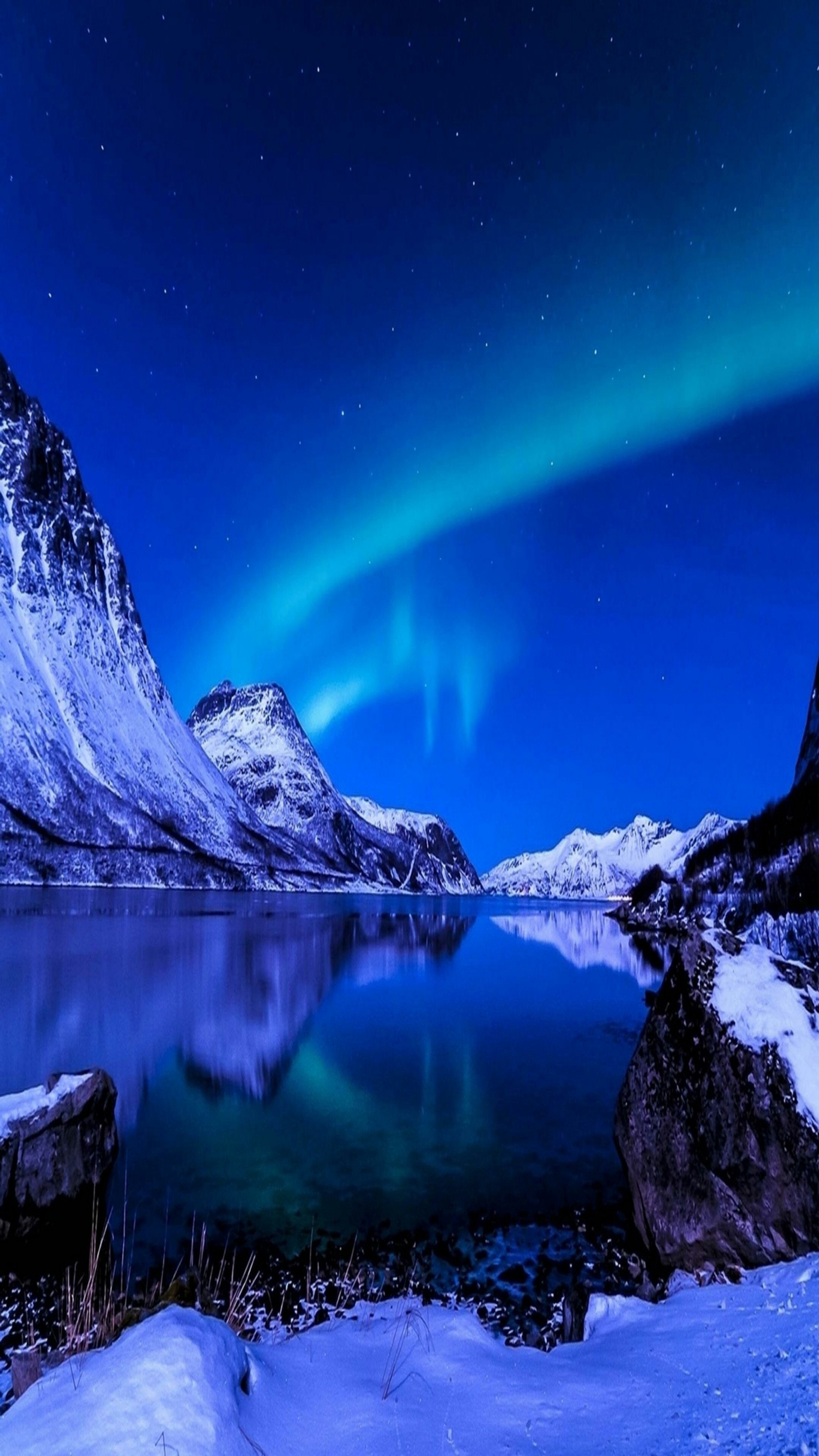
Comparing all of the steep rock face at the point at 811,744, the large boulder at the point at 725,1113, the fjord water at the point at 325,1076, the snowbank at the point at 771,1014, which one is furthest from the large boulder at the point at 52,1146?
the steep rock face at the point at 811,744

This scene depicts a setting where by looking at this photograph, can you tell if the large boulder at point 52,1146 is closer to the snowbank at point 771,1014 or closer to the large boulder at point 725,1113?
the large boulder at point 725,1113

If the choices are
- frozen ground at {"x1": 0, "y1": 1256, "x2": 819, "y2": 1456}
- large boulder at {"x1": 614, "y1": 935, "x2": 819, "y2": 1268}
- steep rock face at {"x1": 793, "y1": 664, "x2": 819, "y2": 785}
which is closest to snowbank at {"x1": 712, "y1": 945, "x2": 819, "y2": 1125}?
large boulder at {"x1": 614, "y1": 935, "x2": 819, "y2": 1268}

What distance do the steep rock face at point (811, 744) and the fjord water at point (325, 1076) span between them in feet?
202

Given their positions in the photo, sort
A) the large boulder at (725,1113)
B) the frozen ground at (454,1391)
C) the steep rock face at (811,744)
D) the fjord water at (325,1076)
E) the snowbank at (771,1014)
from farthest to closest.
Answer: the steep rock face at (811,744)
the fjord water at (325,1076)
the snowbank at (771,1014)
the large boulder at (725,1113)
the frozen ground at (454,1391)

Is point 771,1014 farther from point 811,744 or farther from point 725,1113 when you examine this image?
point 811,744

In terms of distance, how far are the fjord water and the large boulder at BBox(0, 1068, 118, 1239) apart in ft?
3.85

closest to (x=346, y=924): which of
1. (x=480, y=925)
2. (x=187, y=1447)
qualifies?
(x=480, y=925)

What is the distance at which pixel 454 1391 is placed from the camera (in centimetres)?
629

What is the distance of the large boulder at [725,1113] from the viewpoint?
923 centimetres

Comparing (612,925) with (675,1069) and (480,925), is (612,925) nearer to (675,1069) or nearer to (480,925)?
(480,925)

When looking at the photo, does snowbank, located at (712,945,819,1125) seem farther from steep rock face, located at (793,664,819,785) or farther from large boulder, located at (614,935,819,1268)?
steep rock face, located at (793,664,819,785)

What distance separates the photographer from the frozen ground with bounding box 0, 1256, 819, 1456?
4469mm

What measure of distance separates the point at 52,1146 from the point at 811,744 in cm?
Result: 11704

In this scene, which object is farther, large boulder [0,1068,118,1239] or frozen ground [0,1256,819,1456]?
large boulder [0,1068,118,1239]
